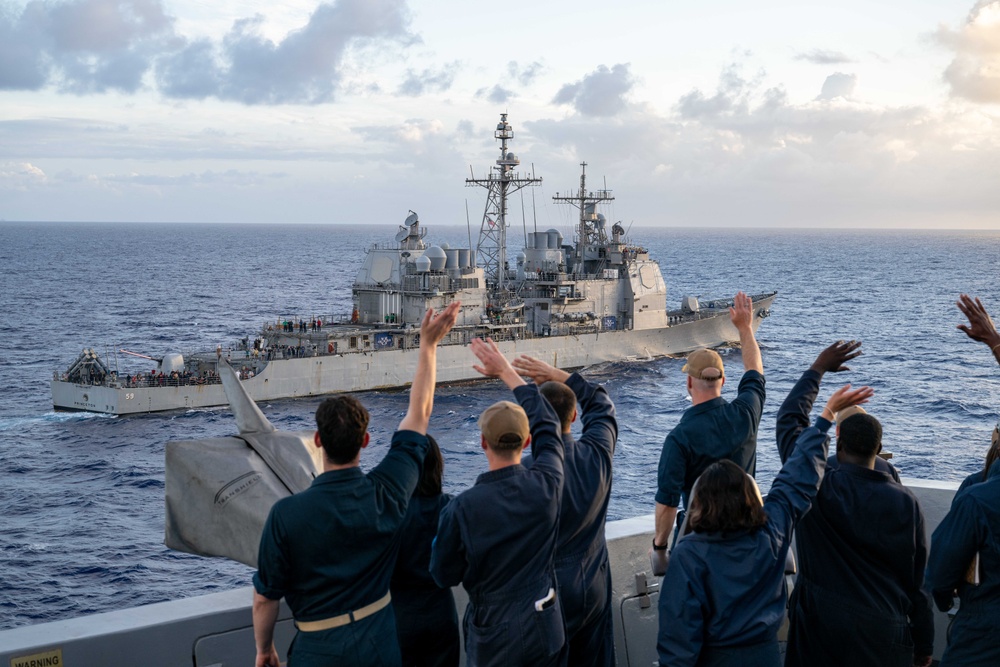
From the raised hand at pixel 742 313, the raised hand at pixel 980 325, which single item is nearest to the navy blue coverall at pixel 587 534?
the raised hand at pixel 742 313

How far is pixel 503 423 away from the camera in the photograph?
3449mm

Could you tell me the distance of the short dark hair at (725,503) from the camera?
3322 millimetres

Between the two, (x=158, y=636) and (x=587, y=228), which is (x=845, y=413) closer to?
(x=158, y=636)

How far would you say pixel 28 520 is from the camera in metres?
22.7

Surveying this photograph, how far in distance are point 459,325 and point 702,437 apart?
35.5 m

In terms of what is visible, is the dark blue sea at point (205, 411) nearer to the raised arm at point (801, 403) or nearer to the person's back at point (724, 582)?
the raised arm at point (801, 403)

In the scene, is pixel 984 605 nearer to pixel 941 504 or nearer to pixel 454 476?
pixel 941 504

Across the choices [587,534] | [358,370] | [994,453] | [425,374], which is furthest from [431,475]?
[358,370]

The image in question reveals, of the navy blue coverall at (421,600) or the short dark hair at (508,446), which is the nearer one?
the short dark hair at (508,446)

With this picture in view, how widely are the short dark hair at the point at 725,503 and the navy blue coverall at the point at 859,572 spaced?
0.96 meters

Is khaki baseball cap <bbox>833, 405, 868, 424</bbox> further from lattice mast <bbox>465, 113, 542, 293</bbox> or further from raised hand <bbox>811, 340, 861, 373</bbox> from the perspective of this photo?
lattice mast <bbox>465, 113, 542, 293</bbox>

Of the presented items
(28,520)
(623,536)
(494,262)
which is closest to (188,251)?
(494,262)

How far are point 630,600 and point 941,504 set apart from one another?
2064 millimetres

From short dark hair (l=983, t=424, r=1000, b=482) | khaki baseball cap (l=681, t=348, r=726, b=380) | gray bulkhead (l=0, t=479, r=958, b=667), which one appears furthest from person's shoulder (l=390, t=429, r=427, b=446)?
short dark hair (l=983, t=424, r=1000, b=482)
